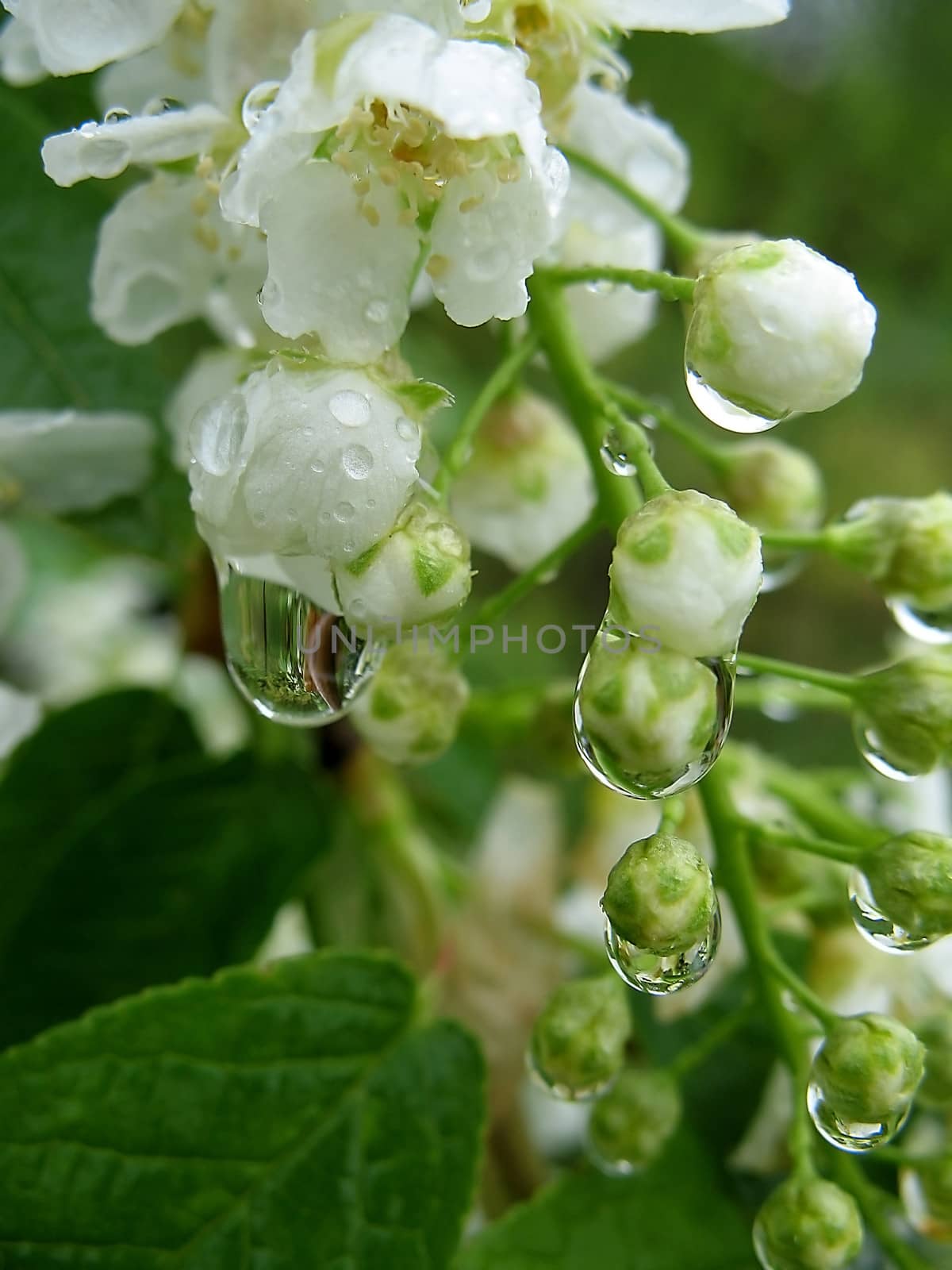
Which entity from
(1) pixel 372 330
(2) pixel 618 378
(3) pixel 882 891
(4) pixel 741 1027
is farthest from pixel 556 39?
(2) pixel 618 378

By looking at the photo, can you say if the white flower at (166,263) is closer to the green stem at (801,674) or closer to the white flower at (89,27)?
the white flower at (89,27)

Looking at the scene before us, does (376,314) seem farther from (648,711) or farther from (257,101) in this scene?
(648,711)

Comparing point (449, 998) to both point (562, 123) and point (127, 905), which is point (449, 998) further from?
point (562, 123)

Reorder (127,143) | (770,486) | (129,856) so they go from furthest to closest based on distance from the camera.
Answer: (129,856) → (770,486) → (127,143)

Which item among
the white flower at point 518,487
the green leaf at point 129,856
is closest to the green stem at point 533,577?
the white flower at point 518,487

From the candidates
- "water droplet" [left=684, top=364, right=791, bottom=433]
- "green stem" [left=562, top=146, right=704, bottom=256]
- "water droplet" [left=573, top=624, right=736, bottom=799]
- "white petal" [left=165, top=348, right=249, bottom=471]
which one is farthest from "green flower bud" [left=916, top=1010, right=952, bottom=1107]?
"white petal" [left=165, top=348, right=249, bottom=471]

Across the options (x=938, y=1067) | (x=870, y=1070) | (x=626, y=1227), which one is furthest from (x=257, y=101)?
(x=626, y=1227)

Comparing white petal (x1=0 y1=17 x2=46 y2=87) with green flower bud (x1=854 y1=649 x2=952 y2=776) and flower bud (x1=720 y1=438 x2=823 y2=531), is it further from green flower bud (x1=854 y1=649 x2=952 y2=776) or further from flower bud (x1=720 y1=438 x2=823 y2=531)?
green flower bud (x1=854 y1=649 x2=952 y2=776)
